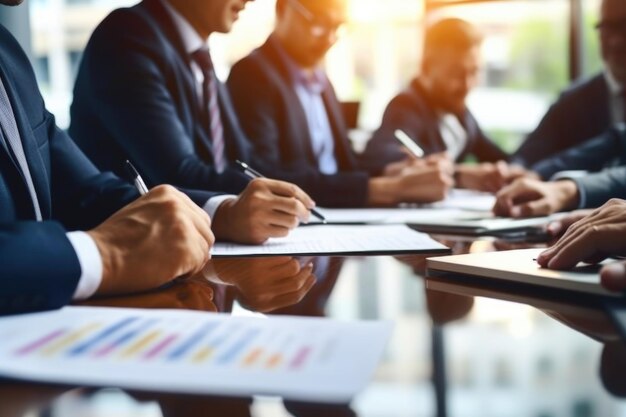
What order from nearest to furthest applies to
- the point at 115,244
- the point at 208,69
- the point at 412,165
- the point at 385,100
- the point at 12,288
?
the point at 12,288, the point at 115,244, the point at 208,69, the point at 412,165, the point at 385,100

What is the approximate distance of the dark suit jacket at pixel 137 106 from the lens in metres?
1.52

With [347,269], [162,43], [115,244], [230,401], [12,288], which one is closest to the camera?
[230,401]

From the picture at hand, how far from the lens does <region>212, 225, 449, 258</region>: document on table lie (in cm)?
102

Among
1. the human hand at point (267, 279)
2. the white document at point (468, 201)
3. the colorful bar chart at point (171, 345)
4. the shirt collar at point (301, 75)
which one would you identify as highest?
the shirt collar at point (301, 75)

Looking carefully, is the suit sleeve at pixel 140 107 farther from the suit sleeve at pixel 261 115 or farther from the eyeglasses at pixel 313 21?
the eyeglasses at pixel 313 21

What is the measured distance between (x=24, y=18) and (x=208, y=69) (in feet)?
3.20

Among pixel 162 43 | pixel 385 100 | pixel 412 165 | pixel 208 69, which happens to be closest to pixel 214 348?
pixel 162 43

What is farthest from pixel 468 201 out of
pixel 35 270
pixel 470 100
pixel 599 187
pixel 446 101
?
pixel 470 100

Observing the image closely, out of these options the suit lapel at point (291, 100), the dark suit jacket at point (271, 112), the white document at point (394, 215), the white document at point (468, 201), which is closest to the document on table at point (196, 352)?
the white document at point (394, 215)

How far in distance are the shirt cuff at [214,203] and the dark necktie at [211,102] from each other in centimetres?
53

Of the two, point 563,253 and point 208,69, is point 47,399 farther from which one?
point 208,69

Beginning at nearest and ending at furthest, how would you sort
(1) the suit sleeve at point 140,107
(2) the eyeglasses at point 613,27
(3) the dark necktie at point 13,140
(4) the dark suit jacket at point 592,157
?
(3) the dark necktie at point 13,140
(1) the suit sleeve at point 140,107
(4) the dark suit jacket at point 592,157
(2) the eyeglasses at point 613,27

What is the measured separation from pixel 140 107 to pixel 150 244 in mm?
839

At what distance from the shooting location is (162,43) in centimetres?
162
